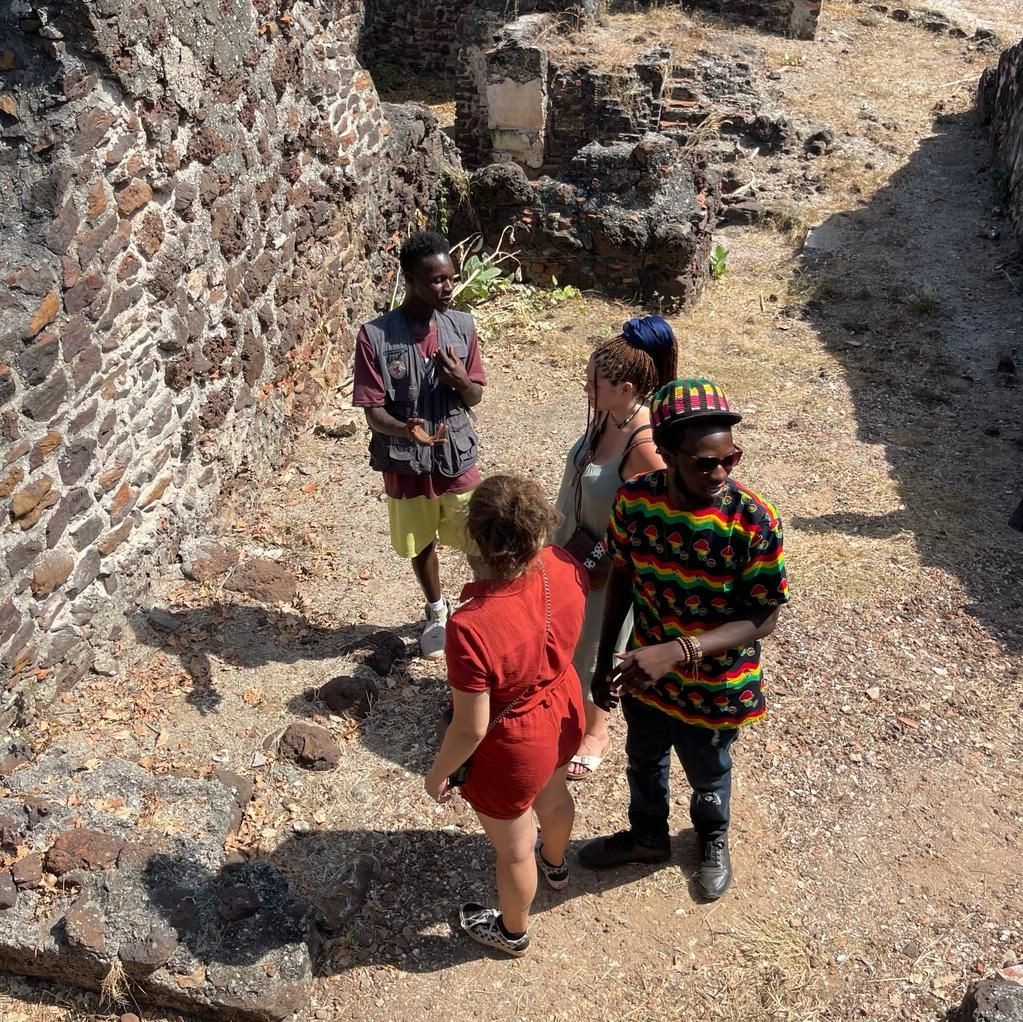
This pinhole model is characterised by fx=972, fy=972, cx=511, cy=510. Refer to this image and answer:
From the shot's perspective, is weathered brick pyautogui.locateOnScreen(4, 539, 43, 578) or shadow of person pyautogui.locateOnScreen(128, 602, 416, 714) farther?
shadow of person pyautogui.locateOnScreen(128, 602, 416, 714)

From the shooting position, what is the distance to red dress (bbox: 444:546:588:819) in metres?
2.40

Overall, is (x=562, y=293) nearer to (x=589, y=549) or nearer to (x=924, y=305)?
(x=924, y=305)

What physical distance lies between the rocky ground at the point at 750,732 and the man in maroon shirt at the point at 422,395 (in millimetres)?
819

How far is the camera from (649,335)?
3135 mm

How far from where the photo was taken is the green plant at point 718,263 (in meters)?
8.79

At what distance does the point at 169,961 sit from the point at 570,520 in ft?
6.20


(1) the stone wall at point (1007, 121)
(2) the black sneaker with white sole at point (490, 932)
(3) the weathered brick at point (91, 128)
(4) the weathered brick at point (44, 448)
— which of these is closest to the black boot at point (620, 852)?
(2) the black sneaker with white sole at point (490, 932)

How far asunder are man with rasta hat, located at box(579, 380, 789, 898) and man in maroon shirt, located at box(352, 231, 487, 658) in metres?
1.14

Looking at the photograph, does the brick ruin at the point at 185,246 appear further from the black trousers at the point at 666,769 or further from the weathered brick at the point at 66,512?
the black trousers at the point at 666,769

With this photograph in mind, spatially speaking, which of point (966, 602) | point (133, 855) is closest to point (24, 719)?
point (133, 855)

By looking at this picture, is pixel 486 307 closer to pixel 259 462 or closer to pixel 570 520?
pixel 259 462

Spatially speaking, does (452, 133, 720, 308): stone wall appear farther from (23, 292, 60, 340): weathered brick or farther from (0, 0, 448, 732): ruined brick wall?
(23, 292, 60, 340): weathered brick

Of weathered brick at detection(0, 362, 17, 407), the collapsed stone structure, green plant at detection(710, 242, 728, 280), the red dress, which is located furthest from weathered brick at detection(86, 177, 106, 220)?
green plant at detection(710, 242, 728, 280)

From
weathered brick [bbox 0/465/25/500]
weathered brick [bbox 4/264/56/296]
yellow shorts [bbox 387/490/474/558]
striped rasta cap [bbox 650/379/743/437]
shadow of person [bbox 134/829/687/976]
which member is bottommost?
shadow of person [bbox 134/829/687/976]
